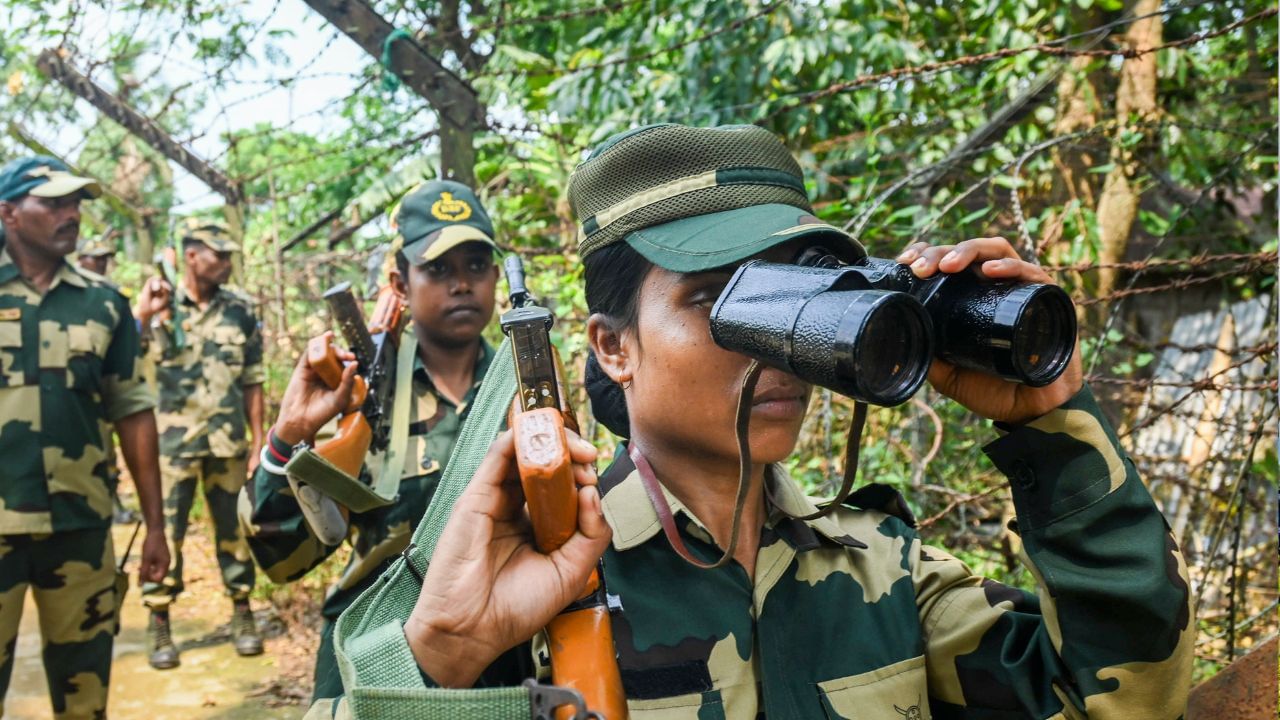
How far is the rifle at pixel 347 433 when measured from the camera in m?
2.33

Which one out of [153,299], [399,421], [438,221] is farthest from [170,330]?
[399,421]

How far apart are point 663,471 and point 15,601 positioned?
9.68ft

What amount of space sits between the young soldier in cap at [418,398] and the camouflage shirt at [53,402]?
50.2 inches

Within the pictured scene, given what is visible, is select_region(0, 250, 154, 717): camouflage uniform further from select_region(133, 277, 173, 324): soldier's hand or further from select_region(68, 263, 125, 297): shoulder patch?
select_region(133, 277, 173, 324): soldier's hand

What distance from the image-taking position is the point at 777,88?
15.2 feet

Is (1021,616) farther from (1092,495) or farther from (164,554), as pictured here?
(164,554)

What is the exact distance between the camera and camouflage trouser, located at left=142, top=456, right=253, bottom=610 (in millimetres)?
5262

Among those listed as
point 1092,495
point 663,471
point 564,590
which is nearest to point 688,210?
point 663,471

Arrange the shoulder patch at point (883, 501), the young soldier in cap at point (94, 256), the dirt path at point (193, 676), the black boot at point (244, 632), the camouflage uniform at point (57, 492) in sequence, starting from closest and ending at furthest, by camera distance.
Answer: the shoulder patch at point (883, 501), the camouflage uniform at point (57, 492), the dirt path at point (193, 676), the black boot at point (244, 632), the young soldier in cap at point (94, 256)

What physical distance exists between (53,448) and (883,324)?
3.42m

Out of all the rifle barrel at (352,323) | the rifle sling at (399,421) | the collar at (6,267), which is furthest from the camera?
the collar at (6,267)

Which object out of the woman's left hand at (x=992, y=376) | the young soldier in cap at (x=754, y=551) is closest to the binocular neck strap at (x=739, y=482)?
the young soldier in cap at (x=754, y=551)

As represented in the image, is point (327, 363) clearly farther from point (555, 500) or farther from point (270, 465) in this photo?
point (555, 500)

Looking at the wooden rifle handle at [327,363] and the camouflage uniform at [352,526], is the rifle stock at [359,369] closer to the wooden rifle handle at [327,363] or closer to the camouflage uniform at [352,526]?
the wooden rifle handle at [327,363]
